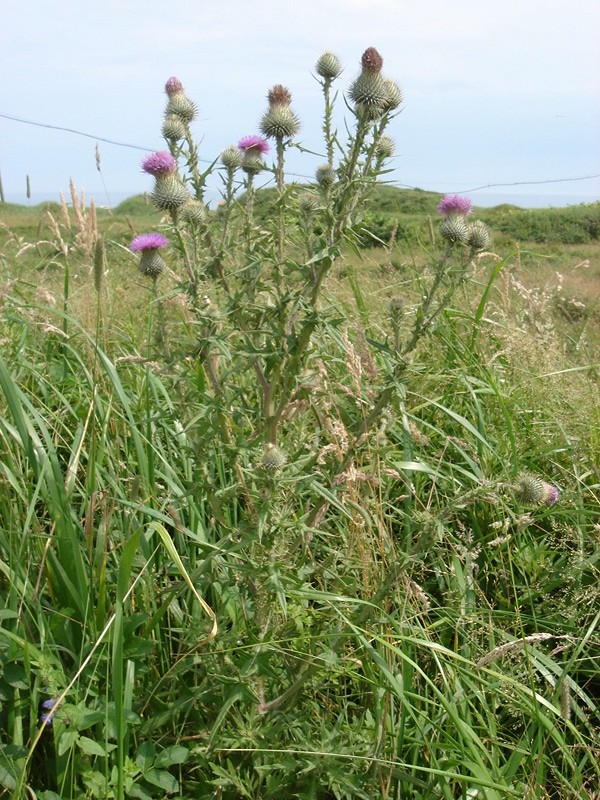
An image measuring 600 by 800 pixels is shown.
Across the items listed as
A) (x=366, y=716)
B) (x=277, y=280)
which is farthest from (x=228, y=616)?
(x=277, y=280)

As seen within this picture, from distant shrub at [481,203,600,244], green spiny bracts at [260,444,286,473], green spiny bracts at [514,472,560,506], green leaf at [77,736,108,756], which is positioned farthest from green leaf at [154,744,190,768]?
distant shrub at [481,203,600,244]

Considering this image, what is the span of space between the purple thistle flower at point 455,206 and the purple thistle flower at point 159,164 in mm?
810

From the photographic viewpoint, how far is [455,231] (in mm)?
2154

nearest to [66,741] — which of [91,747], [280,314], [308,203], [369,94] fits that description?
[91,747]

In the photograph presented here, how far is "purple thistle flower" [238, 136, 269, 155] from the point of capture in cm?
235

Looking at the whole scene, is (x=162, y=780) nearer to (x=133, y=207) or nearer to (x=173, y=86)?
(x=173, y=86)

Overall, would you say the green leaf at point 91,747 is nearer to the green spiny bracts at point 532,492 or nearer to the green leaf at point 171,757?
the green leaf at point 171,757

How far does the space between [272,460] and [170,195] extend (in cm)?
81

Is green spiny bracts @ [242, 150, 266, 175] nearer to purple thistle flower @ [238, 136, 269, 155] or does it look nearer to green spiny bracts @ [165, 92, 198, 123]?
purple thistle flower @ [238, 136, 269, 155]

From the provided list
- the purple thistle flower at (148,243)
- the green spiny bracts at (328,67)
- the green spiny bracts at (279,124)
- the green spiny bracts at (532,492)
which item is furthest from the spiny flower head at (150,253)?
the green spiny bracts at (532,492)

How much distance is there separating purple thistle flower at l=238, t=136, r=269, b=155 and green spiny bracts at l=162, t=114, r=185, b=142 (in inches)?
7.6

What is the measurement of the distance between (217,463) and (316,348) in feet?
2.32

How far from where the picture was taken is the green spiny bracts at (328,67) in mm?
2201

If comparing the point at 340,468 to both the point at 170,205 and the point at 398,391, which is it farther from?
the point at 170,205
